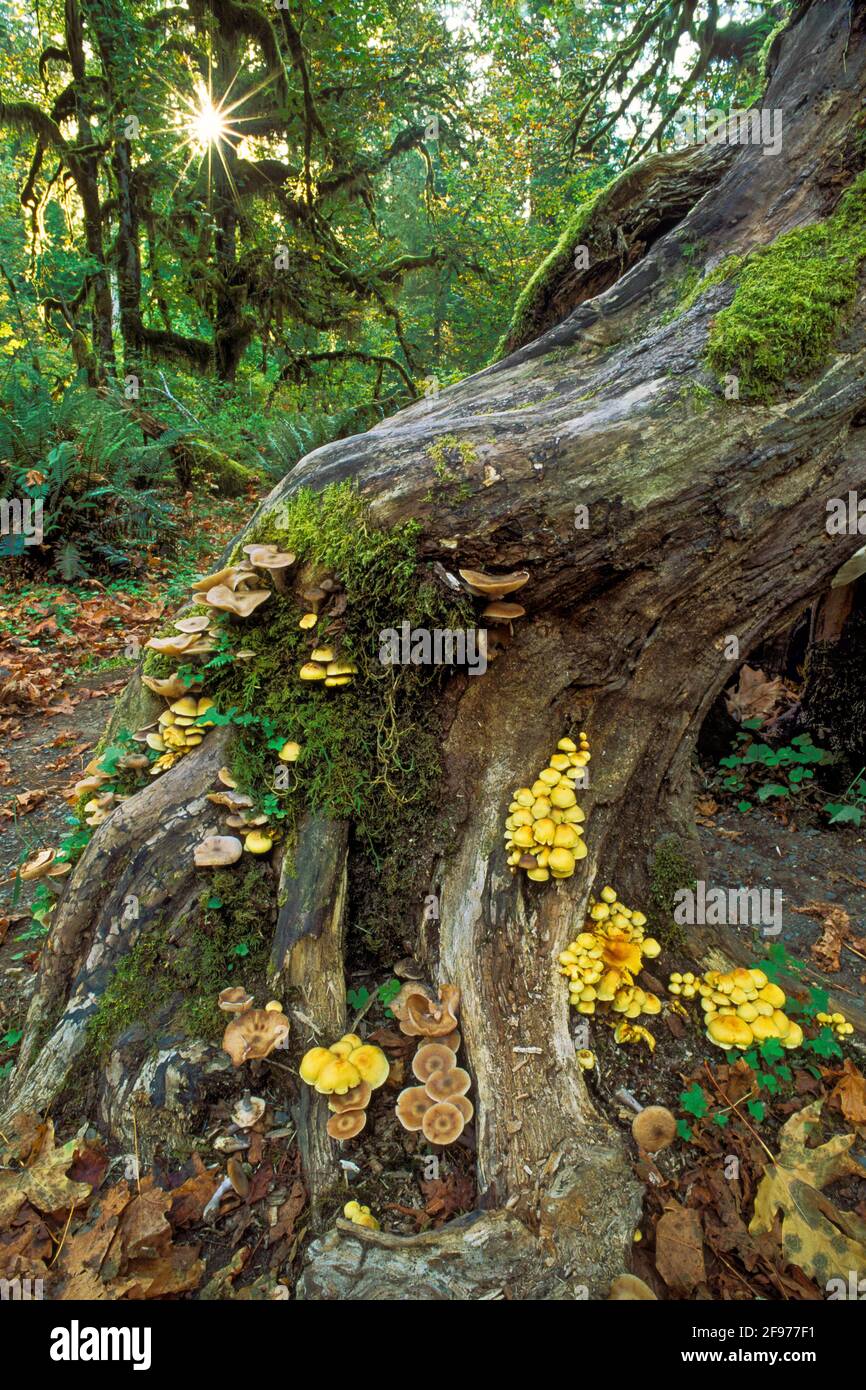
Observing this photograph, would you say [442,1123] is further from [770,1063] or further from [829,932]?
[829,932]

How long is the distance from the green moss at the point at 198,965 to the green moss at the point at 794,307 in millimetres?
3173

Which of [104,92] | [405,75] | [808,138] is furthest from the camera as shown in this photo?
[405,75]

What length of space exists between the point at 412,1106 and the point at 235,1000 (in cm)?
79

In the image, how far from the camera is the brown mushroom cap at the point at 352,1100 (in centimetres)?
233

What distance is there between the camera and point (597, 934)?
291 cm

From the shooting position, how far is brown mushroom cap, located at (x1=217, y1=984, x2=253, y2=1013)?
8.26ft

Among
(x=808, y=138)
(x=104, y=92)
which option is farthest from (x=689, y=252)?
(x=104, y=92)

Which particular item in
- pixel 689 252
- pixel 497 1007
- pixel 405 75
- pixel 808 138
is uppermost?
pixel 405 75

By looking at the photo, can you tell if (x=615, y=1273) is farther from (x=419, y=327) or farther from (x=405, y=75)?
(x=419, y=327)

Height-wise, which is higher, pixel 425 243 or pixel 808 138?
pixel 425 243

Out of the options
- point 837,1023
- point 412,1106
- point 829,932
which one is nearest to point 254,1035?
point 412,1106

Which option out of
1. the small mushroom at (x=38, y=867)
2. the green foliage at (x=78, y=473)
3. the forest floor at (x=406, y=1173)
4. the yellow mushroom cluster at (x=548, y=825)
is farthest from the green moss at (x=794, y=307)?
the green foliage at (x=78, y=473)

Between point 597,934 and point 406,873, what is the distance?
0.90m

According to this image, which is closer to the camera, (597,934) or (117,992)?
(117,992)
